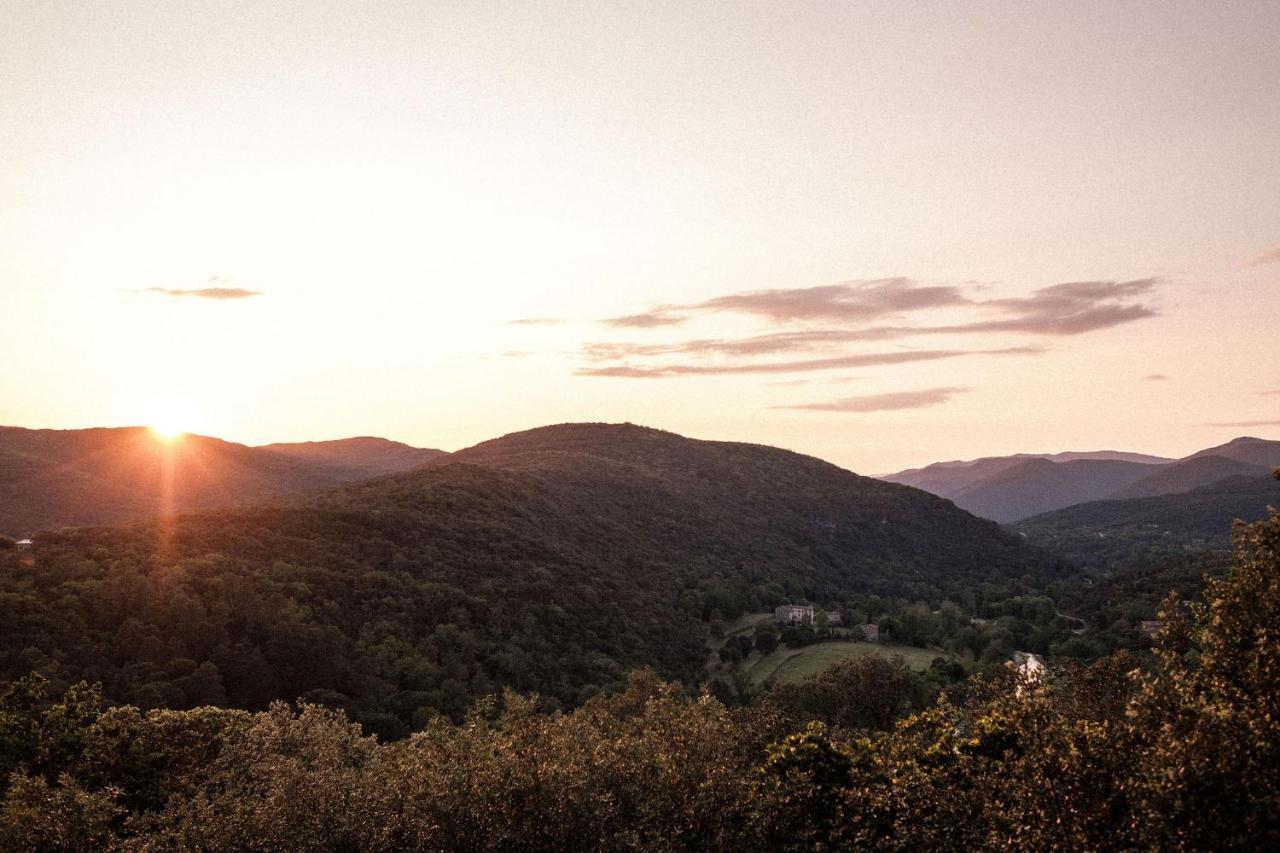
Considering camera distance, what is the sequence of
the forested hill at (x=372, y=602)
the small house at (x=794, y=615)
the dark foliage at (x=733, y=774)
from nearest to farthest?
the dark foliage at (x=733, y=774) < the forested hill at (x=372, y=602) < the small house at (x=794, y=615)

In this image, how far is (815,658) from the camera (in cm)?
11456

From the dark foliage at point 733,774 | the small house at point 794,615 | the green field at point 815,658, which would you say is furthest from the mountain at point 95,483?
the green field at point 815,658

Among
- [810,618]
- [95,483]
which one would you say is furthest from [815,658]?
[95,483]

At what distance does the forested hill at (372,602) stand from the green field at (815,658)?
9141 mm

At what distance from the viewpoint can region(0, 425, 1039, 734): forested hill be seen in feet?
198

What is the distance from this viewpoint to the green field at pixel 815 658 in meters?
109

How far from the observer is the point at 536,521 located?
431ft

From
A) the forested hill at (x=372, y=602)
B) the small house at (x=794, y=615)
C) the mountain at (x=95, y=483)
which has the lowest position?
the small house at (x=794, y=615)

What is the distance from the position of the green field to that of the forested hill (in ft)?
30.0

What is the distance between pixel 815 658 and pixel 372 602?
63410 mm

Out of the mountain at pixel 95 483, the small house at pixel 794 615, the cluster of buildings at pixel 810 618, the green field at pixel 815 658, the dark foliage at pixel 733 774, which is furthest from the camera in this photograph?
the small house at pixel 794 615

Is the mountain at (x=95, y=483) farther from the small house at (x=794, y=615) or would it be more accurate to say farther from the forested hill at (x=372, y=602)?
the small house at (x=794, y=615)

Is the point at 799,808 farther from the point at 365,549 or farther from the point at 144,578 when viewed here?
the point at 365,549

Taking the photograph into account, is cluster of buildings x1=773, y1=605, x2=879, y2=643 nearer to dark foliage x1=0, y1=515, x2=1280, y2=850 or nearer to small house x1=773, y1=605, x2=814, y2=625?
small house x1=773, y1=605, x2=814, y2=625
